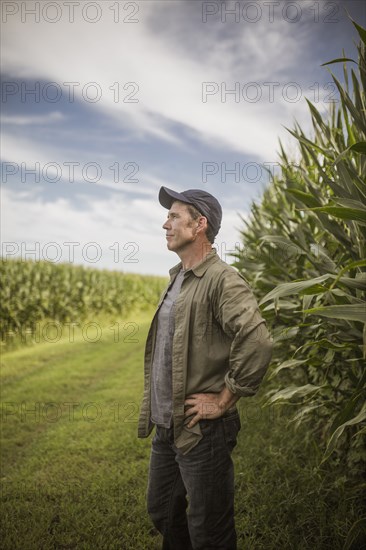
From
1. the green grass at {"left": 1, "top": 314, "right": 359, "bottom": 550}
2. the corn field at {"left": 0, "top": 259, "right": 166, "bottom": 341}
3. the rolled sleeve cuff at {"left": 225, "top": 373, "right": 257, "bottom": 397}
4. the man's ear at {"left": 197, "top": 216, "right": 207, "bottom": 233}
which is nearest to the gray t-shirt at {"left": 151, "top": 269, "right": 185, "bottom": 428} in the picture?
the man's ear at {"left": 197, "top": 216, "right": 207, "bottom": 233}

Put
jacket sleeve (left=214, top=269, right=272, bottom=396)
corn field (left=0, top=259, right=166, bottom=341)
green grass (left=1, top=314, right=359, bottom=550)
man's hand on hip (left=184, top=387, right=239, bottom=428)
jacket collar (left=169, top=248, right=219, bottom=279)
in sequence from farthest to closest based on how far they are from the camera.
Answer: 1. corn field (left=0, top=259, right=166, bottom=341)
2. green grass (left=1, top=314, right=359, bottom=550)
3. jacket collar (left=169, top=248, right=219, bottom=279)
4. man's hand on hip (left=184, top=387, right=239, bottom=428)
5. jacket sleeve (left=214, top=269, right=272, bottom=396)

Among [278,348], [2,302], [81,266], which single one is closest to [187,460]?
[278,348]

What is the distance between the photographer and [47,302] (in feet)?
39.2

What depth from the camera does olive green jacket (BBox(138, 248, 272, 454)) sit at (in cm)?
177

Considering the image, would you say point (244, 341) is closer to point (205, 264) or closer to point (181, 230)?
point (205, 264)

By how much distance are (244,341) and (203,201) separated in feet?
2.71

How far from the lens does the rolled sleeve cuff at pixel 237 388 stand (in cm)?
178

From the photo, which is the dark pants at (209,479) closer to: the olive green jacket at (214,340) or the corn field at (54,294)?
the olive green jacket at (214,340)

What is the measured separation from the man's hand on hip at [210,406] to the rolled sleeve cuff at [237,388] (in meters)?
0.05

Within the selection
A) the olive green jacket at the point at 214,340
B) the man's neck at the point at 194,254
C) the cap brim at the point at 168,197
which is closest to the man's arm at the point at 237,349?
the olive green jacket at the point at 214,340

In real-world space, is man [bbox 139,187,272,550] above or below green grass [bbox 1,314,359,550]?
above

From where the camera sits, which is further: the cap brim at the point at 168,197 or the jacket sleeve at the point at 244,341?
the cap brim at the point at 168,197

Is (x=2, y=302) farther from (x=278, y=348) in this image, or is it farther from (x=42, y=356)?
(x=278, y=348)

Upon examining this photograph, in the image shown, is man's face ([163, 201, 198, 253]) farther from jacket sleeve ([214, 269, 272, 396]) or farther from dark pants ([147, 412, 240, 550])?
dark pants ([147, 412, 240, 550])
